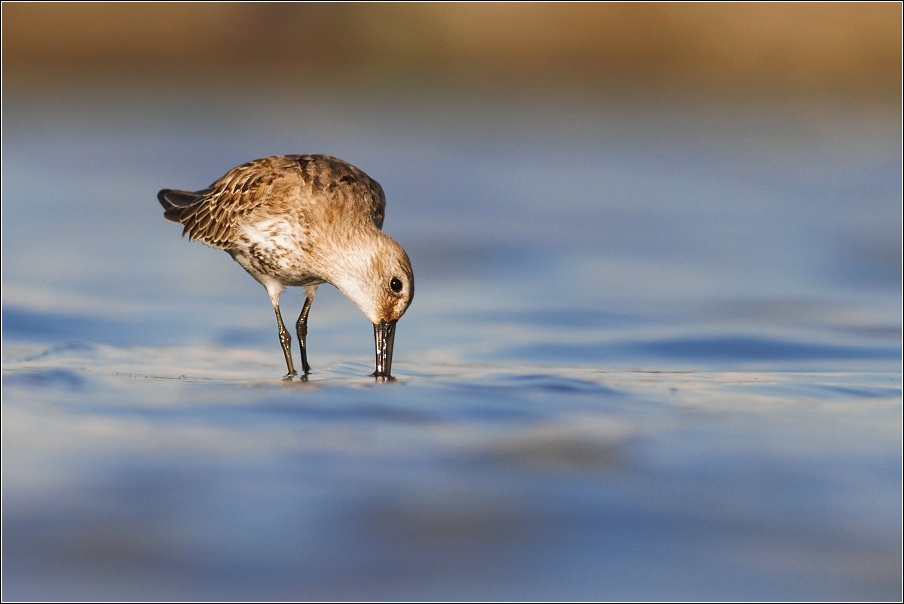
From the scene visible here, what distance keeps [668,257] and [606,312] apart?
2.18 meters

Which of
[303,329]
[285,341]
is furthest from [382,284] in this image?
[303,329]

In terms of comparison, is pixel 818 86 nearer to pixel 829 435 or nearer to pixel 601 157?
pixel 601 157

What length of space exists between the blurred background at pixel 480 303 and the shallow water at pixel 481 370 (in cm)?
2

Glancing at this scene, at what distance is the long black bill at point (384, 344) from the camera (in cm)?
667

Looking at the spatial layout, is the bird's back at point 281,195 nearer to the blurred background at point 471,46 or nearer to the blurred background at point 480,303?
the blurred background at point 480,303

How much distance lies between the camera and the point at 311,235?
7.11 meters

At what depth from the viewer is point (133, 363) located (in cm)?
698

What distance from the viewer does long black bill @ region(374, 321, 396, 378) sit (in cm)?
667

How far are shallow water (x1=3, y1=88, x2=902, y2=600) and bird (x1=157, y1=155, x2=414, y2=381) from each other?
0.41 metres

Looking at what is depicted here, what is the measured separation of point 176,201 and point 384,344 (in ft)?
7.96

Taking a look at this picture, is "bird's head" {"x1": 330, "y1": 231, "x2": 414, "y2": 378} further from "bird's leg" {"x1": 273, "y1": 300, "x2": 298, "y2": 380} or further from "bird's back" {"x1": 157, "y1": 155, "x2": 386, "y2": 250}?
"bird's leg" {"x1": 273, "y1": 300, "x2": 298, "y2": 380}

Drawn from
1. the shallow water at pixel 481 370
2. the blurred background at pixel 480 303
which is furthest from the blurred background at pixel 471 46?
the shallow water at pixel 481 370

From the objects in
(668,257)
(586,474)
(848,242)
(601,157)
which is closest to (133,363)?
(586,474)

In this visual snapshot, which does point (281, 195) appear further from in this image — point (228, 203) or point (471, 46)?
point (471, 46)
